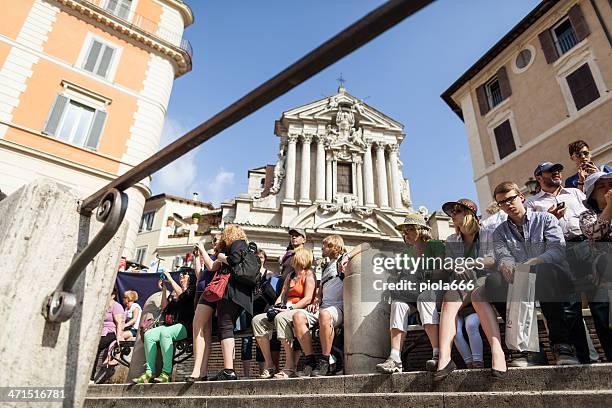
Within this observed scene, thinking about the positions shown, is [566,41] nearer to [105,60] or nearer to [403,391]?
[403,391]

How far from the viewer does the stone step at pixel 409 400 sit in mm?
1889

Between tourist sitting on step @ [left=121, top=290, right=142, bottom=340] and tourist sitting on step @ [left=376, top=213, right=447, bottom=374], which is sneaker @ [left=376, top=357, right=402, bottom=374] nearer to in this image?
tourist sitting on step @ [left=376, top=213, right=447, bottom=374]

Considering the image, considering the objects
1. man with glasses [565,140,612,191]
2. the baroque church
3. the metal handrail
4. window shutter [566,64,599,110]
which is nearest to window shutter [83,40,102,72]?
the baroque church

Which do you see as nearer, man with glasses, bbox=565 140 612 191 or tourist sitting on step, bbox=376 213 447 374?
tourist sitting on step, bbox=376 213 447 374

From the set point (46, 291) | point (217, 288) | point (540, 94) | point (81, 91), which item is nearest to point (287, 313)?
point (217, 288)

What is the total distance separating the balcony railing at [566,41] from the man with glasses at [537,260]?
560 inches

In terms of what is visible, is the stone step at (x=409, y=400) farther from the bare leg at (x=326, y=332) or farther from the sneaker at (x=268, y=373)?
the bare leg at (x=326, y=332)

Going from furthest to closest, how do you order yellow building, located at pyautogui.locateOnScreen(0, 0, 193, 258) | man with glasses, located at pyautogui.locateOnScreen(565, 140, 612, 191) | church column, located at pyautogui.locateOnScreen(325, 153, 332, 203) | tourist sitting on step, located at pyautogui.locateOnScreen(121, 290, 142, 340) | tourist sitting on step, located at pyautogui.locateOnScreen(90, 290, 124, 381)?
A: church column, located at pyautogui.locateOnScreen(325, 153, 332, 203), yellow building, located at pyautogui.locateOnScreen(0, 0, 193, 258), tourist sitting on step, located at pyautogui.locateOnScreen(121, 290, 142, 340), tourist sitting on step, located at pyautogui.locateOnScreen(90, 290, 124, 381), man with glasses, located at pyautogui.locateOnScreen(565, 140, 612, 191)

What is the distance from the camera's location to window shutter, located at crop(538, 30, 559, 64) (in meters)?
13.7

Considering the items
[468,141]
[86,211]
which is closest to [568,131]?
[468,141]

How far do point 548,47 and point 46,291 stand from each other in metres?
17.8

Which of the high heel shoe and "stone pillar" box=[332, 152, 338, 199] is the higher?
"stone pillar" box=[332, 152, 338, 199]

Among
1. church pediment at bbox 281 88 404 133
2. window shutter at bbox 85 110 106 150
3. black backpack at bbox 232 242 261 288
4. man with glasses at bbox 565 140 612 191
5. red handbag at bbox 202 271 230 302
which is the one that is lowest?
red handbag at bbox 202 271 230 302

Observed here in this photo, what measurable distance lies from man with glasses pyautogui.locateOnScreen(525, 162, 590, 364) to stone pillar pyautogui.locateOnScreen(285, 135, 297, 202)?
1655cm
